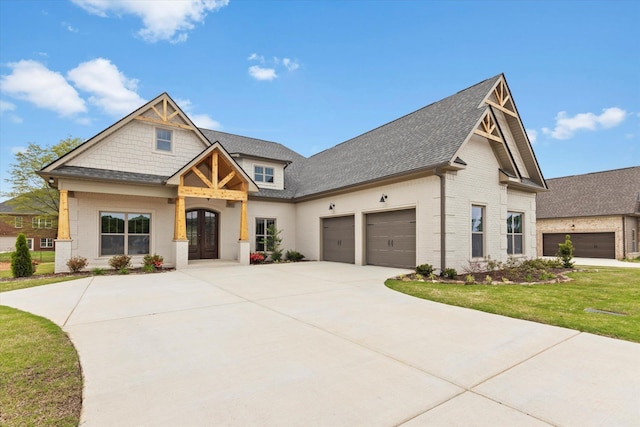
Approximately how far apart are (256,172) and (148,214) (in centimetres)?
604

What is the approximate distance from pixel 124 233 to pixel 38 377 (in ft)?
39.8

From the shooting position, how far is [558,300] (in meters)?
7.15

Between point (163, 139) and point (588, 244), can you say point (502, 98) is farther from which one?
point (588, 244)

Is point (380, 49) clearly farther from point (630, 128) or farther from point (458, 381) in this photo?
point (630, 128)

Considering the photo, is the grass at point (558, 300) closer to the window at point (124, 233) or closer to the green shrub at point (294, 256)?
the green shrub at point (294, 256)

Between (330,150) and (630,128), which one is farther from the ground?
(630,128)

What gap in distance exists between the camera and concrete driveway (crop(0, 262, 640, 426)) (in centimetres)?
262

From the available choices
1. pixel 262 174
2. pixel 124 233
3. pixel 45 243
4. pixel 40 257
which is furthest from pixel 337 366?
pixel 45 243

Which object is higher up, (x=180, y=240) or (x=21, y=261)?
(x=180, y=240)

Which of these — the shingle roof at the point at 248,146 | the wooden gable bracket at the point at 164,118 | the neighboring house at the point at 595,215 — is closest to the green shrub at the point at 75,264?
the wooden gable bracket at the point at 164,118

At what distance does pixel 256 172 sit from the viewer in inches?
711

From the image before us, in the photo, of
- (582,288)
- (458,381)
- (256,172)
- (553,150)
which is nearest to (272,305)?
(458,381)

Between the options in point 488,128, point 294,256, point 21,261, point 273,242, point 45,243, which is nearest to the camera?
point 21,261

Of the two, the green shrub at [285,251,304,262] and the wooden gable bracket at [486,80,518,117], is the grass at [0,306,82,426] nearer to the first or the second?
the green shrub at [285,251,304,262]
